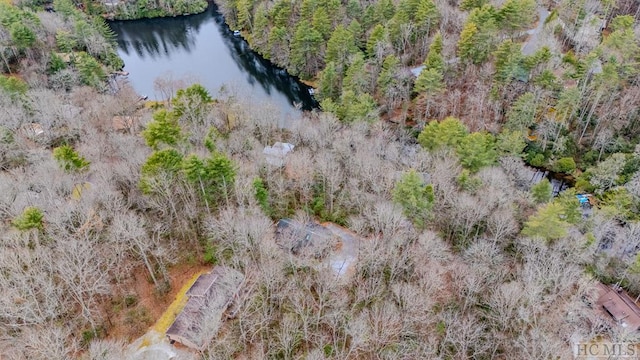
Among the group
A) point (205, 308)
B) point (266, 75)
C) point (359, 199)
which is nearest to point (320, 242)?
point (359, 199)

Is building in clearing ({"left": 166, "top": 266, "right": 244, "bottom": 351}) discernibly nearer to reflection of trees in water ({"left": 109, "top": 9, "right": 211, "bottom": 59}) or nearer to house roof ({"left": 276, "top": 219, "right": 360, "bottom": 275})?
house roof ({"left": 276, "top": 219, "right": 360, "bottom": 275})

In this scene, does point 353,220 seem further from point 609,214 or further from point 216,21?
point 216,21

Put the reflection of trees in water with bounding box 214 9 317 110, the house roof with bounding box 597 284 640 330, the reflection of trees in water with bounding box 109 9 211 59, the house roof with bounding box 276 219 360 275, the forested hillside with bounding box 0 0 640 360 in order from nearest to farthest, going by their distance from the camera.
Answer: the forested hillside with bounding box 0 0 640 360, the house roof with bounding box 597 284 640 330, the house roof with bounding box 276 219 360 275, the reflection of trees in water with bounding box 214 9 317 110, the reflection of trees in water with bounding box 109 9 211 59

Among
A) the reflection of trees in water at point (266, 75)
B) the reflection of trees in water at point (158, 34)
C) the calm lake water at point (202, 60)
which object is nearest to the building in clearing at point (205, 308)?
the calm lake water at point (202, 60)

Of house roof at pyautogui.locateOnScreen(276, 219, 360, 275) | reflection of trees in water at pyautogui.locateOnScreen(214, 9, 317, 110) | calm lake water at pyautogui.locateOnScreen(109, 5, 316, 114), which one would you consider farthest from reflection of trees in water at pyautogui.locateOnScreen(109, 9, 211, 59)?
house roof at pyautogui.locateOnScreen(276, 219, 360, 275)

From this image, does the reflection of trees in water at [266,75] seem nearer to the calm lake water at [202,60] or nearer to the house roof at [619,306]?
the calm lake water at [202,60]

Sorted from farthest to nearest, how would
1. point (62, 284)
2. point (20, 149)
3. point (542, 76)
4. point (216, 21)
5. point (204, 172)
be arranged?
point (216, 21) < point (542, 76) < point (20, 149) < point (204, 172) < point (62, 284)

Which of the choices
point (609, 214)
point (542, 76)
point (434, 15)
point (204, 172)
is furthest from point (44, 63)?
point (609, 214)
